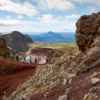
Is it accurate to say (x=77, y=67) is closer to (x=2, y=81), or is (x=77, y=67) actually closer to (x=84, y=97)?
(x=84, y=97)

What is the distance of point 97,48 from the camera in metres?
16.8

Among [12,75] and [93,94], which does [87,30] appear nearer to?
[93,94]

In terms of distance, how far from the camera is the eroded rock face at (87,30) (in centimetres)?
1900

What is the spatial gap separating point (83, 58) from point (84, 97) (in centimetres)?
473

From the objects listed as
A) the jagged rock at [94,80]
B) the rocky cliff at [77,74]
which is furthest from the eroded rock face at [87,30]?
the jagged rock at [94,80]

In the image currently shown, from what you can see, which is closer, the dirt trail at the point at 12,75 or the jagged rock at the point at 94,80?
the jagged rock at the point at 94,80

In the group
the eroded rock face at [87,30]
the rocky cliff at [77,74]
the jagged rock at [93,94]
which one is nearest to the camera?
the jagged rock at [93,94]

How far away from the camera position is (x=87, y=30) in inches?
755

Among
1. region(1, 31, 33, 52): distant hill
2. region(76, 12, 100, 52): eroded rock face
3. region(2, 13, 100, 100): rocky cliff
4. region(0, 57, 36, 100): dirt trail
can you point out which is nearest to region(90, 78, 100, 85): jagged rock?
region(2, 13, 100, 100): rocky cliff

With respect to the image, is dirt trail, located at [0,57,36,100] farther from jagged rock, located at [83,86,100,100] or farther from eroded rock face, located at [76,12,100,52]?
jagged rock, located at [83,86,100,100]

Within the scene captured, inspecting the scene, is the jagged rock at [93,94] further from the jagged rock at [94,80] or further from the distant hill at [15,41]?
the distant hill at [15,41]

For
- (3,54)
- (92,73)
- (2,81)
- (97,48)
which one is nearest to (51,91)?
(92,73)

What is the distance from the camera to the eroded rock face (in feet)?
62.3

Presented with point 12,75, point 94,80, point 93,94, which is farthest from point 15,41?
point 93,94
